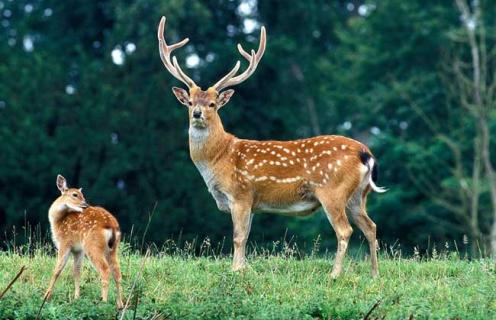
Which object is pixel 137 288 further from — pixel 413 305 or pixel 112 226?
pixel 413 305

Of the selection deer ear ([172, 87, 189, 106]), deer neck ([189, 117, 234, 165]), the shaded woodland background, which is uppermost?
deer ear ([172, 87, 189, 106])

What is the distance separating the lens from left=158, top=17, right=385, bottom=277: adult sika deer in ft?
40.5

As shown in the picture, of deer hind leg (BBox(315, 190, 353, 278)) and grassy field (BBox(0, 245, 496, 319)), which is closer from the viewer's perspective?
grassy field (BBox(0, 245, 496, 319))

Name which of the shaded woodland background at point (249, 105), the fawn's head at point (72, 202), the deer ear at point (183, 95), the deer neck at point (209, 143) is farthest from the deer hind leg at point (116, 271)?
the shaded woodland background at point (249, 105)

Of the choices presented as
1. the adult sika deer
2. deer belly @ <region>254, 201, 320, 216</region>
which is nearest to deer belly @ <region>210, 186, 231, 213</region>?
the adult sika deer

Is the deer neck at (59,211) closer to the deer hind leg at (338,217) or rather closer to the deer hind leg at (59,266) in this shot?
the deer hind leg at (59,266)

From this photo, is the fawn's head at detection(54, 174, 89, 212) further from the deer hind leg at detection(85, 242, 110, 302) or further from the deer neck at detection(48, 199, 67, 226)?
the deer hind leg at detection(85, 242, 110, 302)

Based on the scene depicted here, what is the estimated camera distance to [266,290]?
1120cm

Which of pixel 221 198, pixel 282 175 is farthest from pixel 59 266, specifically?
pixel 282 175

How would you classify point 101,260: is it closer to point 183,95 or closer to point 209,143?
point 209,143

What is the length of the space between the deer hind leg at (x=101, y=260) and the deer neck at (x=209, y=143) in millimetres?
2817

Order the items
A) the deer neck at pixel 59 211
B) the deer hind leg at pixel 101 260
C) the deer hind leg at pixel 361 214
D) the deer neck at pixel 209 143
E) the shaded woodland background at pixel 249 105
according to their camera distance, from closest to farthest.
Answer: the deer hind leg at pixel 101 260 < the deer neck at pixel 59 211 < the deer hind leg at pixel 361 214 < the deer neck at pixel 209 143 < the shaded woodland background at pixel 249 105

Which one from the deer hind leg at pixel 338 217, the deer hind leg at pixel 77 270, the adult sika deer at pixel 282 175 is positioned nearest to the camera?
the deer hind leg at pixel 77 270

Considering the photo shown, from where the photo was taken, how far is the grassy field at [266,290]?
396 inches
